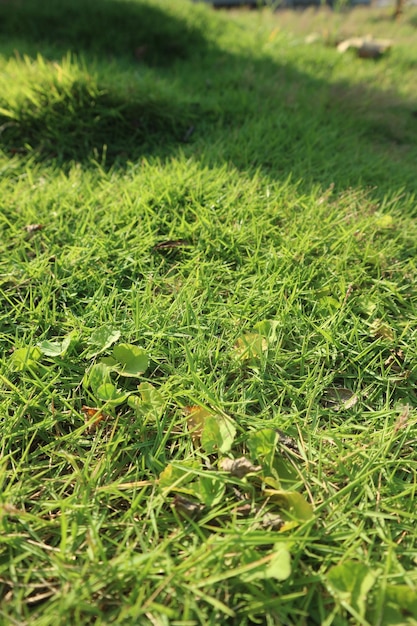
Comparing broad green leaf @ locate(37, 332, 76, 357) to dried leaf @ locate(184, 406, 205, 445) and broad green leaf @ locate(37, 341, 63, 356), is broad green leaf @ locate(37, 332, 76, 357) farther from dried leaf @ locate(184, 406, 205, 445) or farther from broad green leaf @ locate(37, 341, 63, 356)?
dried leaf @ locate(184, 406, 205, 445)

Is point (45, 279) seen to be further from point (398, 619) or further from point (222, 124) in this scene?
point (222, 124)

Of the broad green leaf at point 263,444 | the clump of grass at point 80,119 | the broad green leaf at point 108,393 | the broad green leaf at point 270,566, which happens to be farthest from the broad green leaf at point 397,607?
the clump of grass at point 80,119

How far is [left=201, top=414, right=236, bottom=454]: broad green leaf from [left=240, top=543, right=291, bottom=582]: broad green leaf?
265 millimetres

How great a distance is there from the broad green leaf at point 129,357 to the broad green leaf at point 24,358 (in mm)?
249

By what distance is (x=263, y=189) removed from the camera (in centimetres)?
205

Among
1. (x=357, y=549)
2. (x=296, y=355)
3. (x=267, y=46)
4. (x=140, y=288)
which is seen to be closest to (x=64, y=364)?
(x=140, y=288)

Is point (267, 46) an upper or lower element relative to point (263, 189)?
upper

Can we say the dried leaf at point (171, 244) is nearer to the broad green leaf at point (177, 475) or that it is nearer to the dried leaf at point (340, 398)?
the dried leaf at point (340, 398)

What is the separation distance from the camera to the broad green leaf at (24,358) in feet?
4.23

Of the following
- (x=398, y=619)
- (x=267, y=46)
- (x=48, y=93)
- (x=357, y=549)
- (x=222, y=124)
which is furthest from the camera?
(x=267, y=46)

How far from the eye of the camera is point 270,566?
889mm

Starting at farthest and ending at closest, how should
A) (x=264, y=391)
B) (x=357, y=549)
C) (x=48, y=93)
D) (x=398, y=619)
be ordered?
(x=48, y=93), (x=264, y=391), (x=357, y=549), (x=398, y=619)

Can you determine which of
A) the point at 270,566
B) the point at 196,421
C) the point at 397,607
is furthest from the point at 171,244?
the point at 397,607

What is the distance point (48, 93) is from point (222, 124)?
1.06m
